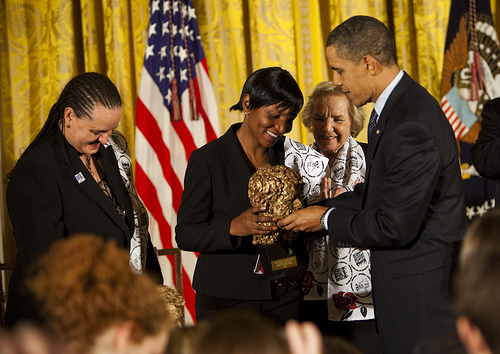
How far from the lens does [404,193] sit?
2.25 metres

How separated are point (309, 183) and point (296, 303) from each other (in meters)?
0.58

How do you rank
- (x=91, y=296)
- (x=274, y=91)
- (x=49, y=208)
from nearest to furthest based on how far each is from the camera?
(x=91, y=296) < (x=49, y=208) < (x=274, y=91)

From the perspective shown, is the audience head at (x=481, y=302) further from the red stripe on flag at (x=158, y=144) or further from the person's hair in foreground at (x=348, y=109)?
the red stripe on flag at (x=158, y=144)

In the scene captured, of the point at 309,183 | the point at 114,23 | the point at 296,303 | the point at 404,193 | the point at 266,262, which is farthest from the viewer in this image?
the point at 114,23

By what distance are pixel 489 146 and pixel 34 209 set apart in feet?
8.69

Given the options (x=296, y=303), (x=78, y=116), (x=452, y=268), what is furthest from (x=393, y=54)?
(x=78, y=116)

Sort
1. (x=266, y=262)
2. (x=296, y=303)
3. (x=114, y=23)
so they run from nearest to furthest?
(x=266, y=262) → (x=296, y=303) → (x=114, y=23)

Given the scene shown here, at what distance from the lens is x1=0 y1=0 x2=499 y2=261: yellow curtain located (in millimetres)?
4520

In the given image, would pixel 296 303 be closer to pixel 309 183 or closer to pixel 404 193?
pixel 309 183

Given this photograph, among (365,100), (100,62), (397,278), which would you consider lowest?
(397,278)

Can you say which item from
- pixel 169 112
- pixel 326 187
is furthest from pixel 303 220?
pixel 169 112

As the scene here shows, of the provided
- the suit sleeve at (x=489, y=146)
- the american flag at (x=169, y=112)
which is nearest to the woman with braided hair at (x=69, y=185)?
the american flag at (x=169, y=112)

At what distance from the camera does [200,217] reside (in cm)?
270

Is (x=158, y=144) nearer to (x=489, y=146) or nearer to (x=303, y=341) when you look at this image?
(x=489, y=146)
